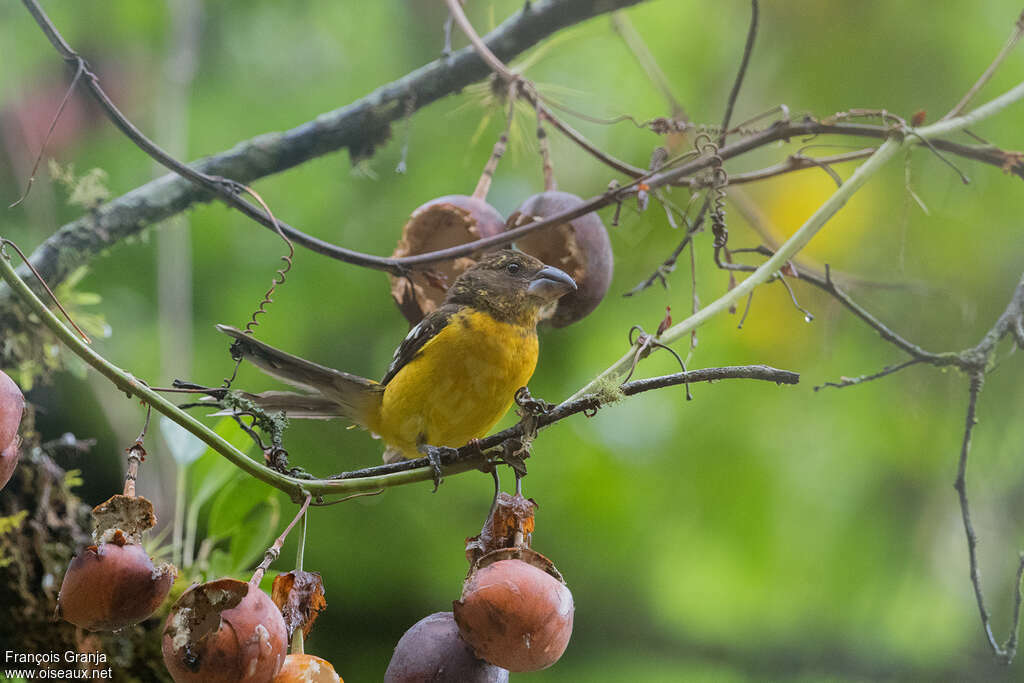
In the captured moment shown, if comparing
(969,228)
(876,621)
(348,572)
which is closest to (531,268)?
(348,572)

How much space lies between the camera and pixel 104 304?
1484 mm

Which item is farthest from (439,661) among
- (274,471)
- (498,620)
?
(274,471)

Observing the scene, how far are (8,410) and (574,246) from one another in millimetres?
598

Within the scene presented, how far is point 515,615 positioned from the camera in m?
0.56

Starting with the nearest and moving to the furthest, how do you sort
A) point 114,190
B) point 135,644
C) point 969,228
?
point 135,644, point 114,190, point 969,228

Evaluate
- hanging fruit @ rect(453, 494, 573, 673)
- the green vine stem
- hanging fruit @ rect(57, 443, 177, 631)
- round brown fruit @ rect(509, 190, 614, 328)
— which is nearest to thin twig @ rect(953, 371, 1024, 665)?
the green vine stem

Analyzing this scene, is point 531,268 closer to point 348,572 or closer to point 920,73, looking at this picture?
point 348,572

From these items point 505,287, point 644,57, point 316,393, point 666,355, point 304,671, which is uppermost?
point 644,57

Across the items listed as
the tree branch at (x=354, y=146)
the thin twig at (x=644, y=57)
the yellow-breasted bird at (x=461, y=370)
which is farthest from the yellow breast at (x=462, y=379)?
the thin twig at (x=644, y=57)

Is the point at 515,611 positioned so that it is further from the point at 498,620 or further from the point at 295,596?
the point at 295,596

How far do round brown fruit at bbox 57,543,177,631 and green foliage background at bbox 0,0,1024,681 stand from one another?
0.94 m

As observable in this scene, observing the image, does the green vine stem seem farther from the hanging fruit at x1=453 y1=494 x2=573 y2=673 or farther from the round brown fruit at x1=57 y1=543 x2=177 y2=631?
the round brown fruit at x1=57 y1=543 x2=177 y2=631

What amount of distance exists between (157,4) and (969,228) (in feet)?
5.43

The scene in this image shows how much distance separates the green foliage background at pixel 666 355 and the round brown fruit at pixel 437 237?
0.50 meters
